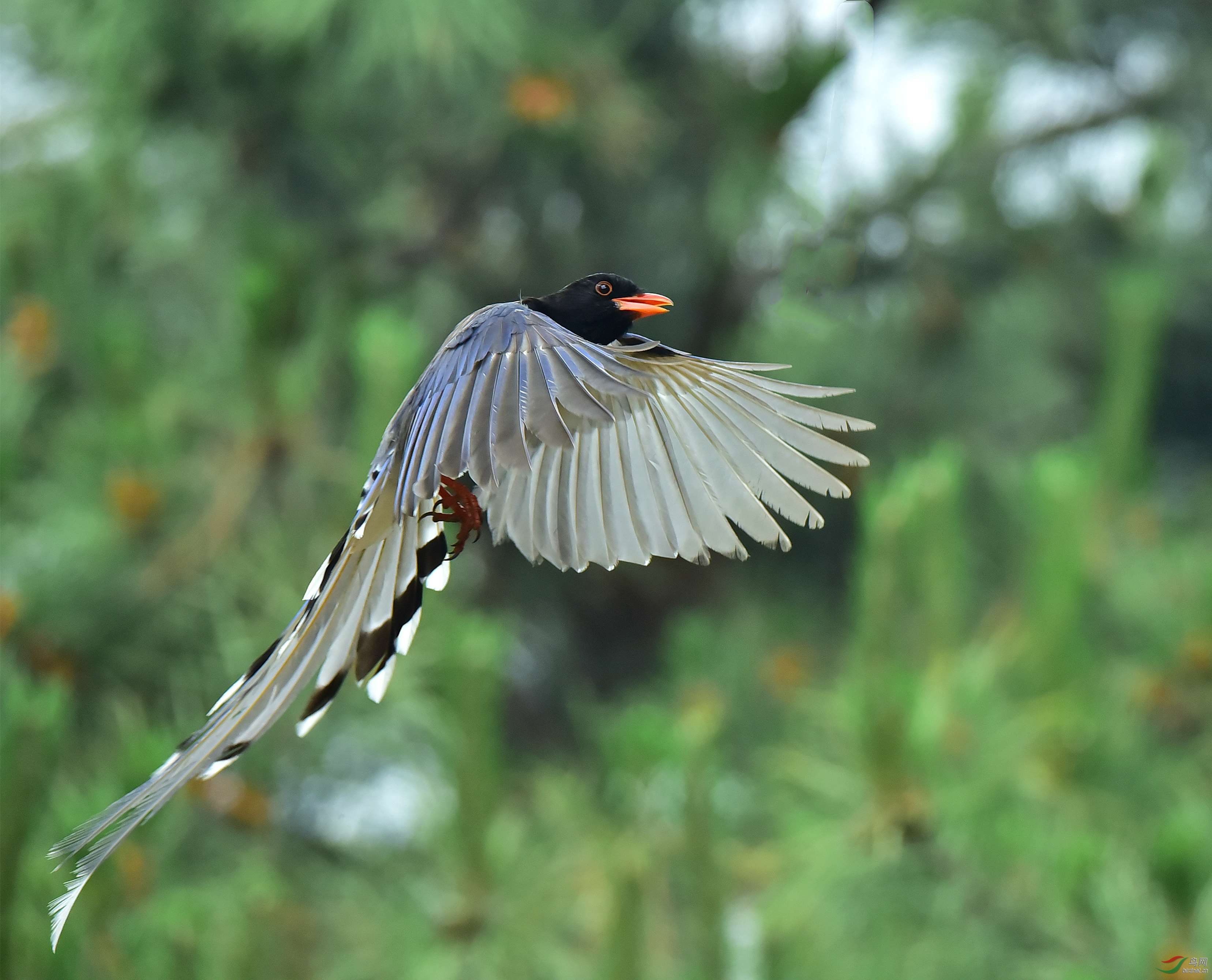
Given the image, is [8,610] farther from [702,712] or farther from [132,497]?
[702,712]

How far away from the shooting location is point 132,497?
2021 mm

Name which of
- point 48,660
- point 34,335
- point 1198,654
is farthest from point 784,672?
point 34,335

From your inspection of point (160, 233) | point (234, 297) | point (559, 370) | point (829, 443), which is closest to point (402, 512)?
point (559, 370)

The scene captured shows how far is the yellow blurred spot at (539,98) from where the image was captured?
202 centimetres

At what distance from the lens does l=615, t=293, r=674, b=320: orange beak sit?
109 centimetres

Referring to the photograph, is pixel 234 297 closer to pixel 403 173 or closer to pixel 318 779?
pixel 403 173

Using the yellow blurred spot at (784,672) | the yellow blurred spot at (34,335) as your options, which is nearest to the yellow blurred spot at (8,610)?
the yellow blurred spot at (34,335)

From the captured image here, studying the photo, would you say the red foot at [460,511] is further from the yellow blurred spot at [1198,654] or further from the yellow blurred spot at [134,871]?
the yellow blurred spot at [1198,654]

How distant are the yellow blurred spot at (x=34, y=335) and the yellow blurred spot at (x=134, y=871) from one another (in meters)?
0.93

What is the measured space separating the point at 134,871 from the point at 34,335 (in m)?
1.01

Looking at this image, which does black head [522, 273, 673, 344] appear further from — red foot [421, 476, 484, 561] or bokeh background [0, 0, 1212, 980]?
bokeh background [0, 0, 1212, 980]

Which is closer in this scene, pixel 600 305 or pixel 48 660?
pixel 600 305

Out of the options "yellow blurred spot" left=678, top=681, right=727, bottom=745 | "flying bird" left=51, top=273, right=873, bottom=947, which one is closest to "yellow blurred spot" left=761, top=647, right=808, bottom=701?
"yellow blurred spot" left=678, top=681, right=727, bottom=745

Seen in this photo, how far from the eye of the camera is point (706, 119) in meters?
2.52
